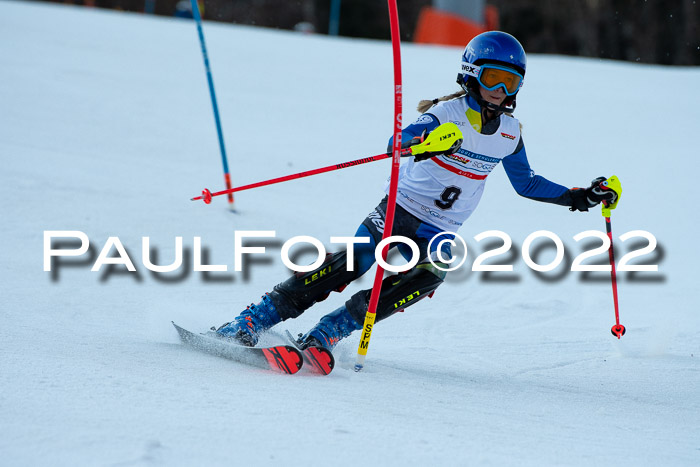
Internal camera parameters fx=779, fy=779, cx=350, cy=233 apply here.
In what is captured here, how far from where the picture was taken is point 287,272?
5953mm

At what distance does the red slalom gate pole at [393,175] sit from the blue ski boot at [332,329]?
0.13 meters

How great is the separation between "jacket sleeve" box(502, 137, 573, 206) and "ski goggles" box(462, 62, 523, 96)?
415 mm

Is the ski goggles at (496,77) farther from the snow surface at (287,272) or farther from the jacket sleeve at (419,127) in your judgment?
the snow surface at (287,272)

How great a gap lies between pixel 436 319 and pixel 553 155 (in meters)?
4.50

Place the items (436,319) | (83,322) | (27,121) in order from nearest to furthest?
1. (83,322)
2. (436,319)
3. (27,121)

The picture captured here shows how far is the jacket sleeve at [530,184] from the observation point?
399cm

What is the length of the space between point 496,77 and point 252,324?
1641 millimetres

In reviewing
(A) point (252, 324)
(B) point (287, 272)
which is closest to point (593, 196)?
(A) point (252, 324)

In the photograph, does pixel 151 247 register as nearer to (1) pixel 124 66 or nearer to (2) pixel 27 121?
(2) pixel 27 121

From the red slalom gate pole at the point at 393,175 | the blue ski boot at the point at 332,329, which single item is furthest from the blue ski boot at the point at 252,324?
the red slalom gate pole at the point at 393,175

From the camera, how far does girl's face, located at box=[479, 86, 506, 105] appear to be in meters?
3.68

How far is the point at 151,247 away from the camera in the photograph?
5.94 metres

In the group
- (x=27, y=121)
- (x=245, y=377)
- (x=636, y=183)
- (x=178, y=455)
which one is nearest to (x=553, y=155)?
(x=636, y=183)

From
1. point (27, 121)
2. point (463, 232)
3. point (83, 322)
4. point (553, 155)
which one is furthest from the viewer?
point (553, 155)
